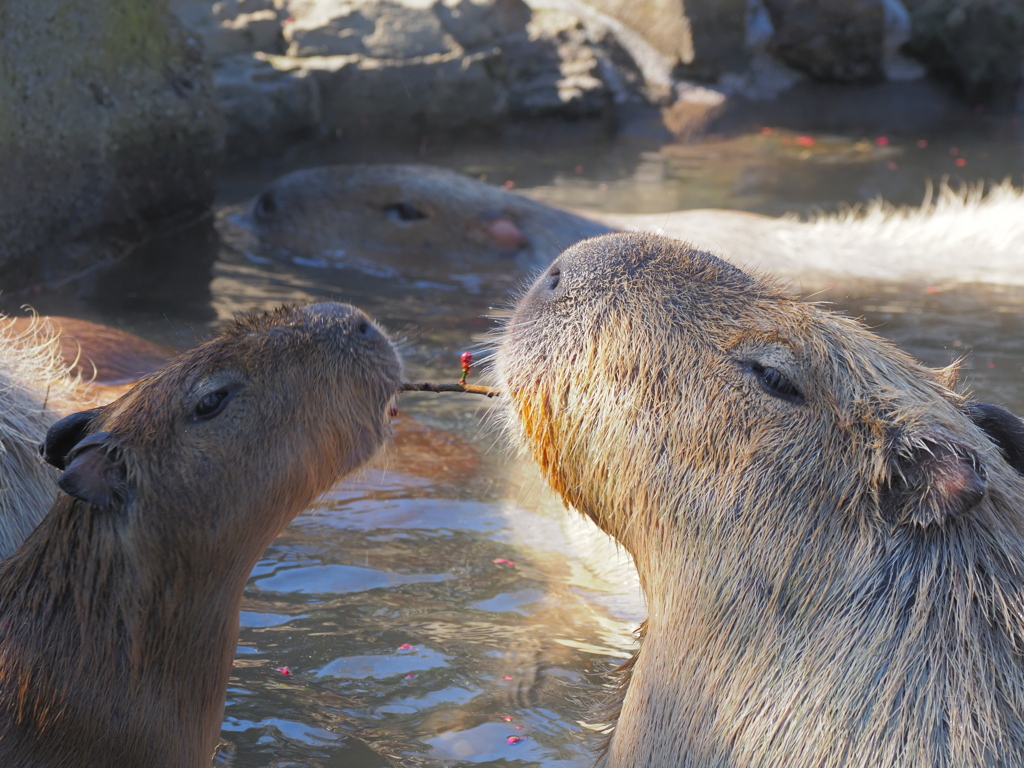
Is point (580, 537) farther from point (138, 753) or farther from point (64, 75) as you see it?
point (64, 75)

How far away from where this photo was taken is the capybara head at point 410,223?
6734 mm

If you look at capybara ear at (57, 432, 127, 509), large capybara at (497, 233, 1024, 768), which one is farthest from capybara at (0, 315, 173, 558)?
large capybara at (497, 233, 1024, 768)

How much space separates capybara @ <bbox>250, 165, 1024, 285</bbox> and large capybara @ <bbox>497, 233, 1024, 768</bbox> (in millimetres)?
4280

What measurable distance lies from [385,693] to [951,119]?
30.9 feet

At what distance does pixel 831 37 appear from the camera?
1063 cm

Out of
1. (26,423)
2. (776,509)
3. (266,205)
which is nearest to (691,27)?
(266,205)

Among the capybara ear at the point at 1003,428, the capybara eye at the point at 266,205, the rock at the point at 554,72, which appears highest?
the rock at the point at 554,72

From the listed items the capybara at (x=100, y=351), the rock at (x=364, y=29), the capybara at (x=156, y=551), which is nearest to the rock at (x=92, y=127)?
the capybara at (x=100, y=351)

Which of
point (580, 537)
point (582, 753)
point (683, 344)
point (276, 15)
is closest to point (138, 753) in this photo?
point (582, 753)

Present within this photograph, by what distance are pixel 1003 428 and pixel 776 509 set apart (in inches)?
20.0

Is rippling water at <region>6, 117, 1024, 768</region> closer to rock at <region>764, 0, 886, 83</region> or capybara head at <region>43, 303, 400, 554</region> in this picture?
capybara head at <region>43, 303, 400, 554</region>

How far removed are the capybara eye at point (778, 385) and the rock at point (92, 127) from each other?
4.01 m

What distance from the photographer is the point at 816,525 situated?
199 cm

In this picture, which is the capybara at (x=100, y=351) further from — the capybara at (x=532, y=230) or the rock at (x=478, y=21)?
the rock at (x=478, y=21)
